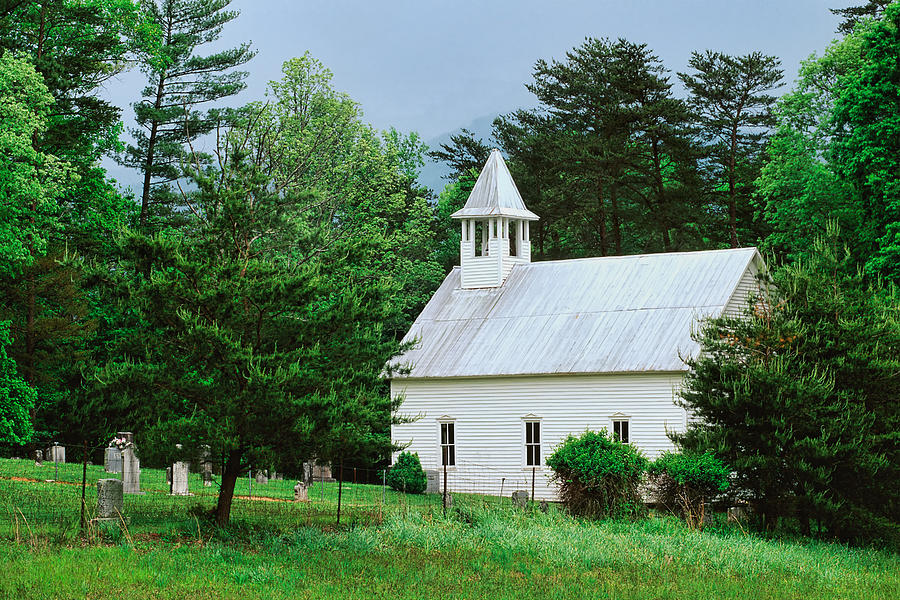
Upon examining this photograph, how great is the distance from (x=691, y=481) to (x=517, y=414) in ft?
46.9

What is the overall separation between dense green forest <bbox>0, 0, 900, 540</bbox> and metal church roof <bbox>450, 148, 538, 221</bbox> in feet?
15.5

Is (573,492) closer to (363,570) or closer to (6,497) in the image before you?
(363,570)

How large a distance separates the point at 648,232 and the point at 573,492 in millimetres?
34028

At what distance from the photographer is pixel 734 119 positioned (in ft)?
177

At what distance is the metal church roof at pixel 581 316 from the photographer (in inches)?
1421

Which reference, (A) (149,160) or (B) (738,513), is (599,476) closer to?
(B) (738,513)

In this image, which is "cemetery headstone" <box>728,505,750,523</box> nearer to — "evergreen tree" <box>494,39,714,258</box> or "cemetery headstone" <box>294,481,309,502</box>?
"cemetery headstone" <box>294,481,309,502</box>

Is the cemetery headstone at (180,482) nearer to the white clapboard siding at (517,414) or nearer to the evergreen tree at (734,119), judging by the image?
the white clapboard siding at (517,414)

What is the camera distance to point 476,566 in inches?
667

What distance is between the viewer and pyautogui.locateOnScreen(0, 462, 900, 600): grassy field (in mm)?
14906

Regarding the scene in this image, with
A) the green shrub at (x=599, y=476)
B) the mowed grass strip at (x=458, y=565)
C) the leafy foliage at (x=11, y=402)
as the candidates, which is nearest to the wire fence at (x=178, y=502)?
the leafy foliage at (x=11, y=402)

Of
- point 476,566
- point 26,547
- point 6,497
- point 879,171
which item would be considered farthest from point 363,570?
point 879,171

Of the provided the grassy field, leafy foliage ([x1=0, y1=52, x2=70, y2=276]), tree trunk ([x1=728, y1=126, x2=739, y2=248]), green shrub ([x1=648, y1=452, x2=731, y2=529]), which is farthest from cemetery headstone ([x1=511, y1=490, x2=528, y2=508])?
tree trunk ([x1=728, y1=126, x2=739, y2=248])

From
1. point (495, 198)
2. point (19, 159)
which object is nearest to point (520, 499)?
point (19, 159)
